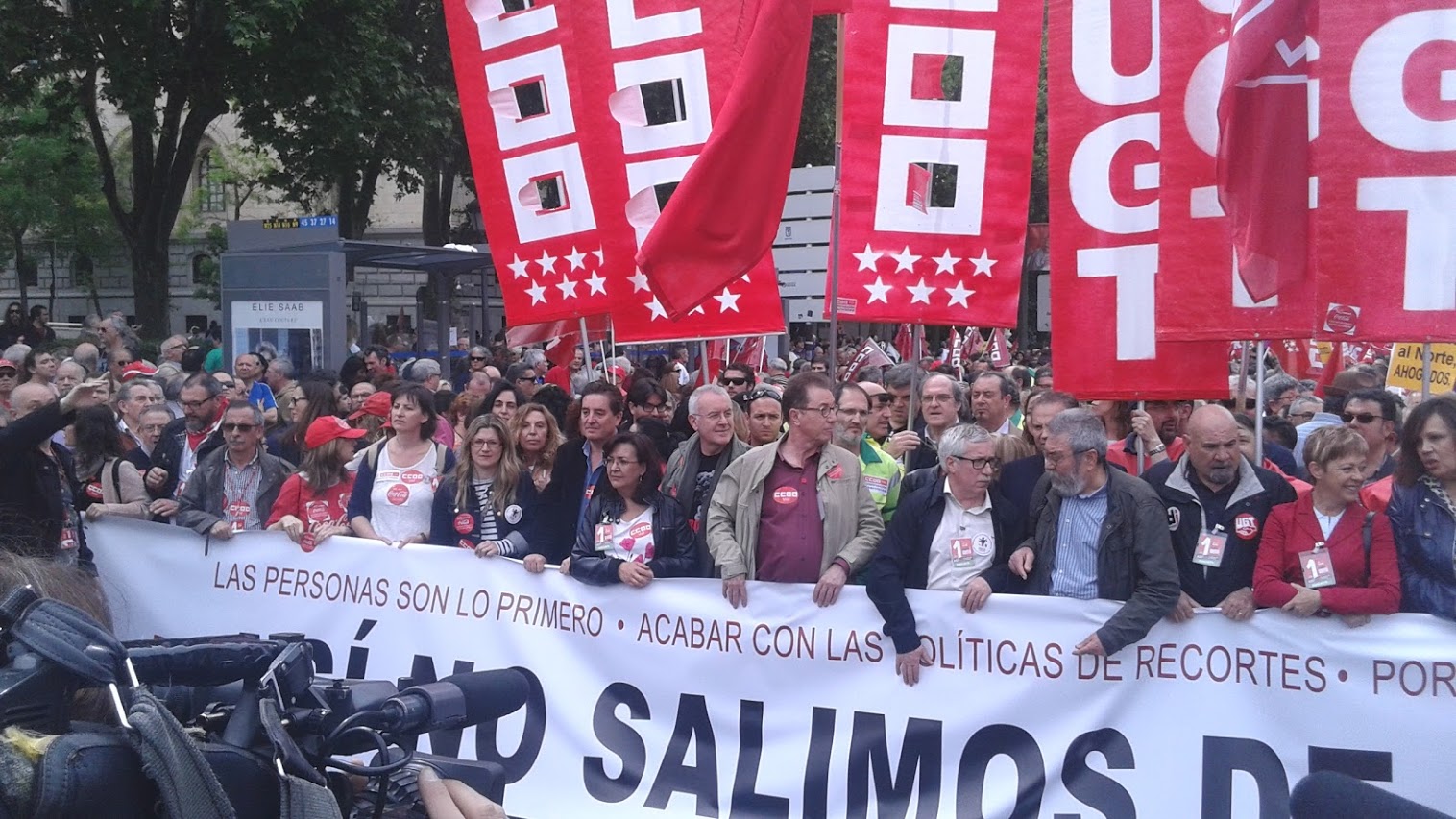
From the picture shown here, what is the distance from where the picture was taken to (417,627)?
21.0ft

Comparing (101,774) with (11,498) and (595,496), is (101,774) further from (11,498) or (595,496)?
(11,498)

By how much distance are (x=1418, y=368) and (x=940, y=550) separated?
6.59 meters

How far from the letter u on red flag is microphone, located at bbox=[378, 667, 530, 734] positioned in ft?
12.6

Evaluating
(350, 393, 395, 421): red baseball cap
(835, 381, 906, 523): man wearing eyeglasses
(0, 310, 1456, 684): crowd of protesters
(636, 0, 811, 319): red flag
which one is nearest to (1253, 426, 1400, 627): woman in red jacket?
(0, 310, 1456, 684): crowd of protesters

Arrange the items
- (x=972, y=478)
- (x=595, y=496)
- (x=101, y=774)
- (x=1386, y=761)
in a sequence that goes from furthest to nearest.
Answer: (x=595, y=496)
(x=972, y=478)
(x=1386, y=761)
(x=101, y=774)

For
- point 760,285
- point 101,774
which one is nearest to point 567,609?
point 760,285

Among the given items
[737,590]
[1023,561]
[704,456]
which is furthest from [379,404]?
[1023,561]

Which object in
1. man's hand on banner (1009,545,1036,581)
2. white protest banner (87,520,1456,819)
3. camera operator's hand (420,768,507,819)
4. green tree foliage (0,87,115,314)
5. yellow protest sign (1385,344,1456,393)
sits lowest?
white protest banner (87,520,1456,819)

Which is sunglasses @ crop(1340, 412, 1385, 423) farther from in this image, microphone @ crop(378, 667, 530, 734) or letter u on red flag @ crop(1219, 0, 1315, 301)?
microphone @ crop(378, 667, 530, 734)

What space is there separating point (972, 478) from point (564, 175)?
11.2 feet

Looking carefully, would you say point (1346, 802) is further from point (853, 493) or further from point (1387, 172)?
point (1387, 172)

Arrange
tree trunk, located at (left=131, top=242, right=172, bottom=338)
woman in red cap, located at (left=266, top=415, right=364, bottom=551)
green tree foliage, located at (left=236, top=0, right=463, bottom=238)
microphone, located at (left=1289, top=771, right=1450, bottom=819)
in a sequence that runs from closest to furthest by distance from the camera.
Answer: microphone, located at (left=1289, top=771, right=1450, bottom=819)
woman in red cap, located at (left=266, top=415, right=364, bottom=551)
green tree foliage, located at (left=236, top=0, right=463, bottom=238)
tree trunk, located at (left=131, top=242, right=172, bottom=338)

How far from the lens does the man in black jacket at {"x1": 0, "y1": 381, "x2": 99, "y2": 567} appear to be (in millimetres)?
5672

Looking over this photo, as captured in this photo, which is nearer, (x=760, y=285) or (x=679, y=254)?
(x=679, y=254)
